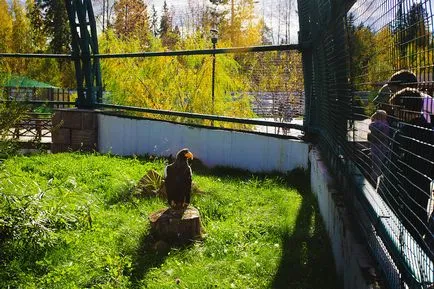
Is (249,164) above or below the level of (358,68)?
below

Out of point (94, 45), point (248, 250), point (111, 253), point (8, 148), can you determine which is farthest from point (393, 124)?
point (94, 45)

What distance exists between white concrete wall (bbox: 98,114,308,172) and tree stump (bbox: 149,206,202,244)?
90.8 inches

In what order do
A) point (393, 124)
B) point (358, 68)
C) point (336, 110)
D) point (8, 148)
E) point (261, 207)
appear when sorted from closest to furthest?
point (393, 124)
point (358, 68)
point (336, 110)
point (8, 148)
point (261, 207)

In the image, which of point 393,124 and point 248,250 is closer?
point 393,124

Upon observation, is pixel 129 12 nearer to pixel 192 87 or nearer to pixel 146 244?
pixel 192 87

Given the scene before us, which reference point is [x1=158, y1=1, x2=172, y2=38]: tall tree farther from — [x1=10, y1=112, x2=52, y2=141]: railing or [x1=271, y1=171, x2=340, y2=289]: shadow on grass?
[x1=271, y1=171, x2=340, y2=289]: shadow on grass

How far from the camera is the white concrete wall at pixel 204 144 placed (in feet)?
21.4

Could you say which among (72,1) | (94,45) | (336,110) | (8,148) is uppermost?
(72,1)

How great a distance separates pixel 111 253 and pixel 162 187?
1.65 m

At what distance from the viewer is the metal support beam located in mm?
9398

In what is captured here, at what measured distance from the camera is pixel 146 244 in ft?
13.5

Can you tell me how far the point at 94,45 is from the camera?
963 cm

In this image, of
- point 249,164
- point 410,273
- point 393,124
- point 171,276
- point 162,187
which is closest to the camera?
point 410,273

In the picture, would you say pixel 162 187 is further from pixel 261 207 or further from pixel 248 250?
pixel 248 250
